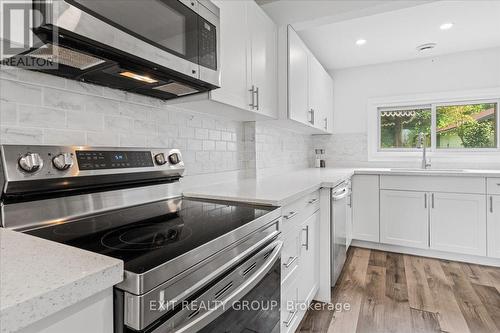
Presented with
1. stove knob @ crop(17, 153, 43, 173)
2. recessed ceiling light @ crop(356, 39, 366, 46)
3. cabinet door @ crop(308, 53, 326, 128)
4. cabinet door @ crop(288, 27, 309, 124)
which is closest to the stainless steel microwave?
stove knob @ crop(17, 153, 43, 173)

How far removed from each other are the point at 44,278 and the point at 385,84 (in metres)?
3.98

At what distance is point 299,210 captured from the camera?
1551 millimetres

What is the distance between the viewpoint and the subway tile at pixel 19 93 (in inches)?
34.9

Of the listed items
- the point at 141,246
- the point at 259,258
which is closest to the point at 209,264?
the point at 141,246

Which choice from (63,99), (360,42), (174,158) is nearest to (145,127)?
(174,158)

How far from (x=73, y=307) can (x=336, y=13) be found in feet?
7.59

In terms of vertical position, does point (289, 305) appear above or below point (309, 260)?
below

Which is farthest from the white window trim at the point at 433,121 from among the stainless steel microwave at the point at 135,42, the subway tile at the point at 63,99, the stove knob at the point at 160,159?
the subway tile at the point at 63,99

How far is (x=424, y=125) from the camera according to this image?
3516mm

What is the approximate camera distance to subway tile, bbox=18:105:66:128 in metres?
0.93

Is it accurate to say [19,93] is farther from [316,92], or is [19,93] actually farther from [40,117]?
[316,92]

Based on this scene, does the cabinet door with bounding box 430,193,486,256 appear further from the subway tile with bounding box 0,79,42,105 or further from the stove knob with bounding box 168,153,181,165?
the subway tile with bounding box 0,79,42,105

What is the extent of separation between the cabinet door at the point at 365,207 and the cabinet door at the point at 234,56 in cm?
197

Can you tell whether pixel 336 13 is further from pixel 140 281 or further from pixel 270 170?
pixel 140 281
